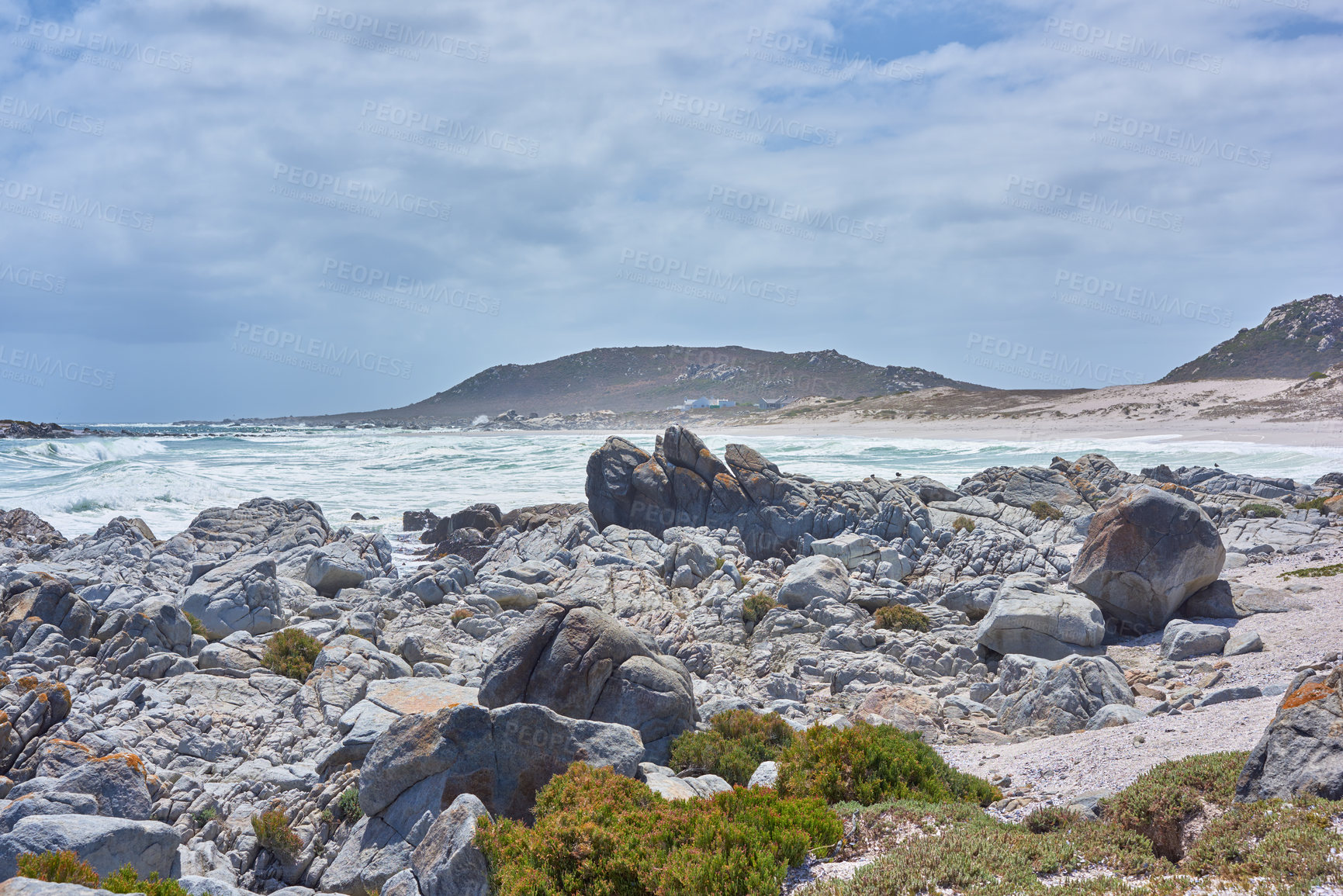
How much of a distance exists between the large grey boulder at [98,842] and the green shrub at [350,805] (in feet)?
5.26

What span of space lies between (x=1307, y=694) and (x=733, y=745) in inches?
228

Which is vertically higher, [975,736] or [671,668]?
[671,668]

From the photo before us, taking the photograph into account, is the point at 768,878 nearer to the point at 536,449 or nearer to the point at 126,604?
the point at 126,604

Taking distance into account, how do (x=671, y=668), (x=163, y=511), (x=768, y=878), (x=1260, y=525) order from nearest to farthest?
(x=768, y=878) → (x=671, y=668) → (x=1260, y=525) → (x=163, y=511)

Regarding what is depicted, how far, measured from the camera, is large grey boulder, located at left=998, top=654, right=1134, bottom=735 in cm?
1105

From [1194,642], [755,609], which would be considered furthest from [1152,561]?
[755,609]

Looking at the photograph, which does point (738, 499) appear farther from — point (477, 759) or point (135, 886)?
point (135, 886)

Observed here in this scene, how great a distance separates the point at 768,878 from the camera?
19.2 ft

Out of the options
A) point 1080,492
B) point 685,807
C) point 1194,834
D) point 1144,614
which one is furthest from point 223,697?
point 1080,492

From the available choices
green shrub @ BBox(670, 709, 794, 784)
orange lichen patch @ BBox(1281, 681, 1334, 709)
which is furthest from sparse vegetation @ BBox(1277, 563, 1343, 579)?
green shrub @ BBox(670, 709, 794, 784)

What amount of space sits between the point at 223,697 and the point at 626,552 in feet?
41.8

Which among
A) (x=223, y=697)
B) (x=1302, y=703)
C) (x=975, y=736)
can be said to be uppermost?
(x=1302, y=703)

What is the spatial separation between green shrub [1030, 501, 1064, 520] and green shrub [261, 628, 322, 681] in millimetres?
22888

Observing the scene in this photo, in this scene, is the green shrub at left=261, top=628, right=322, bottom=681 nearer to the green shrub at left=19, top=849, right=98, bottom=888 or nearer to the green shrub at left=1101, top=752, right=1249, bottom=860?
the green shrub at left=19, top=849, right=98, bottom=888
